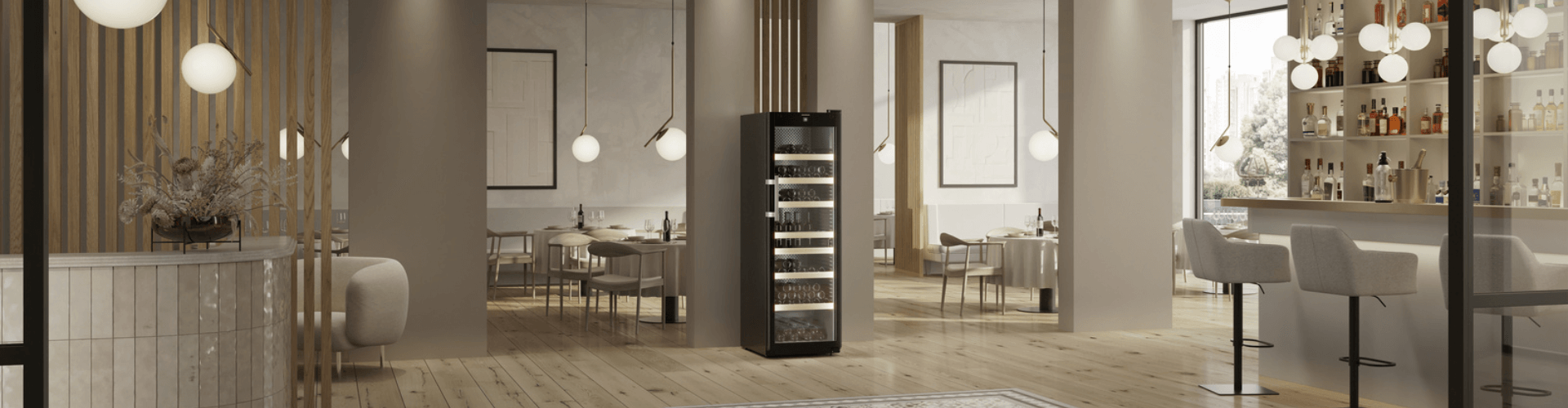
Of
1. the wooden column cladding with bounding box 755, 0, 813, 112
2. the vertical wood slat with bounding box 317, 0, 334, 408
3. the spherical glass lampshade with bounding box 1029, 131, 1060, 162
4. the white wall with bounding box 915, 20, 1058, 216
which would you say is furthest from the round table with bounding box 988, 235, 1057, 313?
the vertical wood slat with bounding box 317, 0, 334, 408

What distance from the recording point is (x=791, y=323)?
7.45 m

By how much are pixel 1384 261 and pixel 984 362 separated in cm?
257

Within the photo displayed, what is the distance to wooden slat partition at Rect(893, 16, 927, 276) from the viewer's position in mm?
13453

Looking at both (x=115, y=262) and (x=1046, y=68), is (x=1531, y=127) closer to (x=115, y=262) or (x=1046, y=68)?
(x=115, y=262)

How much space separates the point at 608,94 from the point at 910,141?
12.0 ft

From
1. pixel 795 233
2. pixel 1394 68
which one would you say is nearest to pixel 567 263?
pixel 795 233

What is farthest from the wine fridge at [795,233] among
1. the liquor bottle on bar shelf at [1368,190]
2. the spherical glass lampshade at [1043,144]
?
the spherical glass lampshade at [1043,144]

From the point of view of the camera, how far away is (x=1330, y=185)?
613 cm

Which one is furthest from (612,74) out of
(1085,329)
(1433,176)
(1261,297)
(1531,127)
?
(1531,127)

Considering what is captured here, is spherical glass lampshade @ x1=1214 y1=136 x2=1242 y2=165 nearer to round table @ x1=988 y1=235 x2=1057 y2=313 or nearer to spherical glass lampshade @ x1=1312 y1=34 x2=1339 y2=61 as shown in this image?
round table @ x1=988 y1=235 x2=1057 y2=313

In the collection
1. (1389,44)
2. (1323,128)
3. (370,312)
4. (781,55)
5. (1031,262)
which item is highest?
(781,55)

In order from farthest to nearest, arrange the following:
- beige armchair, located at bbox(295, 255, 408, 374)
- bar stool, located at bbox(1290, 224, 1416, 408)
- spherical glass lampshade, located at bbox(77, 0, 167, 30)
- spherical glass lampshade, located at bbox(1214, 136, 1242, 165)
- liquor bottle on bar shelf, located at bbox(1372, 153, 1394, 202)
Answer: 1. spherical glass lampshade, located at bbox(1214, 136, 1242, 165)
2. beige armchair, located at bbox(295, 255, 408, 374)
3. liquor bottle on bar shelf, located at bbox(1372, 153, 1394, 202)
4. bar stool, located at bbox(1290, 224, 1416, 408)
5. spherical glass lampshade, located at bbox(77, 0, 167, 30)

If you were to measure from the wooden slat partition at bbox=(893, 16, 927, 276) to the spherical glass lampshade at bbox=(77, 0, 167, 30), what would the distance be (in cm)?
974

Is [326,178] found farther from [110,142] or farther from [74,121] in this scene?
[74,121]
